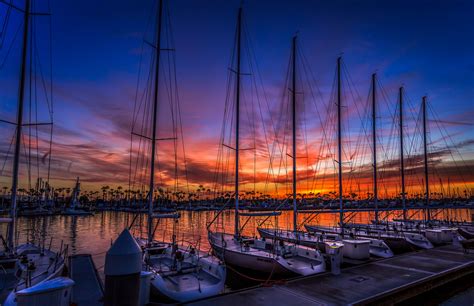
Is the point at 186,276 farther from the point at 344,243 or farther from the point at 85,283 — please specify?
the point at 344,243

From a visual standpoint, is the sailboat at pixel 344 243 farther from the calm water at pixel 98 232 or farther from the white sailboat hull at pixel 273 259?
the calm water at pixel 98 232

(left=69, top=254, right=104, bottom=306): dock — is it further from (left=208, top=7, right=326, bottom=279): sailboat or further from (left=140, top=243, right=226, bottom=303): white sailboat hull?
(left=208, top=7, right=326, bottom=279): sailboat

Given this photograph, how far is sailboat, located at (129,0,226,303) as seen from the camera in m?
11.4

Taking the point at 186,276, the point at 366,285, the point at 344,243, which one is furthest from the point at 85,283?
the point at 344,243

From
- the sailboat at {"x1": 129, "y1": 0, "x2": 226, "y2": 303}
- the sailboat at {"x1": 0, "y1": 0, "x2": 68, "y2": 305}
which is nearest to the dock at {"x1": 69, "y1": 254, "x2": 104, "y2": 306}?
the sailboat at {"x1": 0, "y1": 0, "x2": 68, "y2": 305}

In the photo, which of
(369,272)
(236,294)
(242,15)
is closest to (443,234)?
(369,272)

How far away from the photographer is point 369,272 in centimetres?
1471

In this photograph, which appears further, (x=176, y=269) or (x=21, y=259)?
(x=176, y=269)

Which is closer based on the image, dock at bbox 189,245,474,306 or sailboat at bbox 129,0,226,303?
dock at bbox 189,245,474,306

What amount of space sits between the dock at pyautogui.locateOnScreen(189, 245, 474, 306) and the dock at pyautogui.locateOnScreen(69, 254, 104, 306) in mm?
4740

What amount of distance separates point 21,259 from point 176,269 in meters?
6.70

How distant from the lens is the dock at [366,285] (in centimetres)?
1046

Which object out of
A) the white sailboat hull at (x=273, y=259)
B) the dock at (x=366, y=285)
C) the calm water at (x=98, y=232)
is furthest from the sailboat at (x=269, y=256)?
the calm water at (x=98, y=232)

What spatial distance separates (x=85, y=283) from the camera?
543 inches
